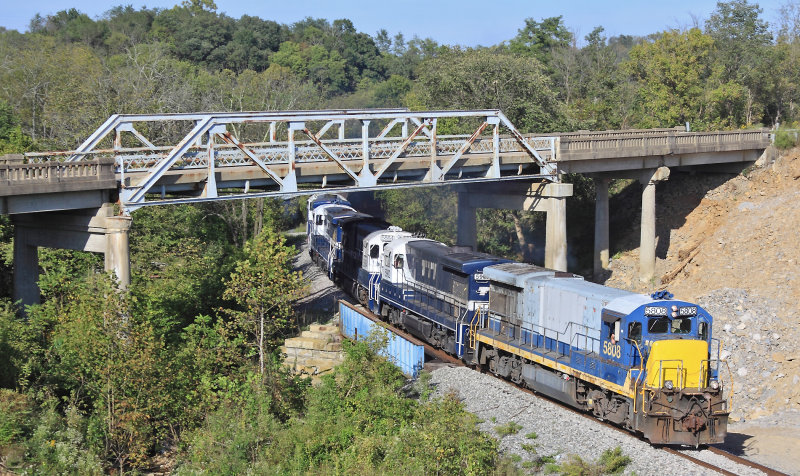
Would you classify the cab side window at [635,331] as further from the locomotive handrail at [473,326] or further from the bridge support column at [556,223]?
the bridge support column at [556,223]

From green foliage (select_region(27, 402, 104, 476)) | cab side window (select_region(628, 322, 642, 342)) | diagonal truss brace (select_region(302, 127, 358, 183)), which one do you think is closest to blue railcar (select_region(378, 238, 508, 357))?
diagonal truss brace (select_region(302, 127, 358, 183))

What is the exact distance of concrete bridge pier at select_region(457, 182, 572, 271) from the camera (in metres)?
34.3

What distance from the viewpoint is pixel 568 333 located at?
1898 cm

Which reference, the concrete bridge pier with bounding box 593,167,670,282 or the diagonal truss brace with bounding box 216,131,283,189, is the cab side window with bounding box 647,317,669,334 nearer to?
the diagonal truss brace with bounding box 216,131,283,189

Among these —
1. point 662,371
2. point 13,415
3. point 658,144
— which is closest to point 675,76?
point 658,144

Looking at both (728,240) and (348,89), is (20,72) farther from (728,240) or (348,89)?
(348,89)

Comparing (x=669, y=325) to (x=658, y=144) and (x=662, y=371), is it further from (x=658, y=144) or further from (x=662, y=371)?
(x=658, y=144)

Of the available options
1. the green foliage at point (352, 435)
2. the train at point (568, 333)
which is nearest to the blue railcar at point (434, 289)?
the train at point (568, 333)

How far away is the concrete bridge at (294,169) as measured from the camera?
71.9 ft

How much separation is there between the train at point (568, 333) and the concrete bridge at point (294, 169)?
11.9 ft

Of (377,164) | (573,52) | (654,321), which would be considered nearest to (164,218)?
(377,164)

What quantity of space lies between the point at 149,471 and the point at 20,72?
47864 mm

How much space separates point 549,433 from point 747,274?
19.5m

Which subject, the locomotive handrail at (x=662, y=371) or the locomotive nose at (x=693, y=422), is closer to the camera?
the locomotive nose at (x=693, y=422)
